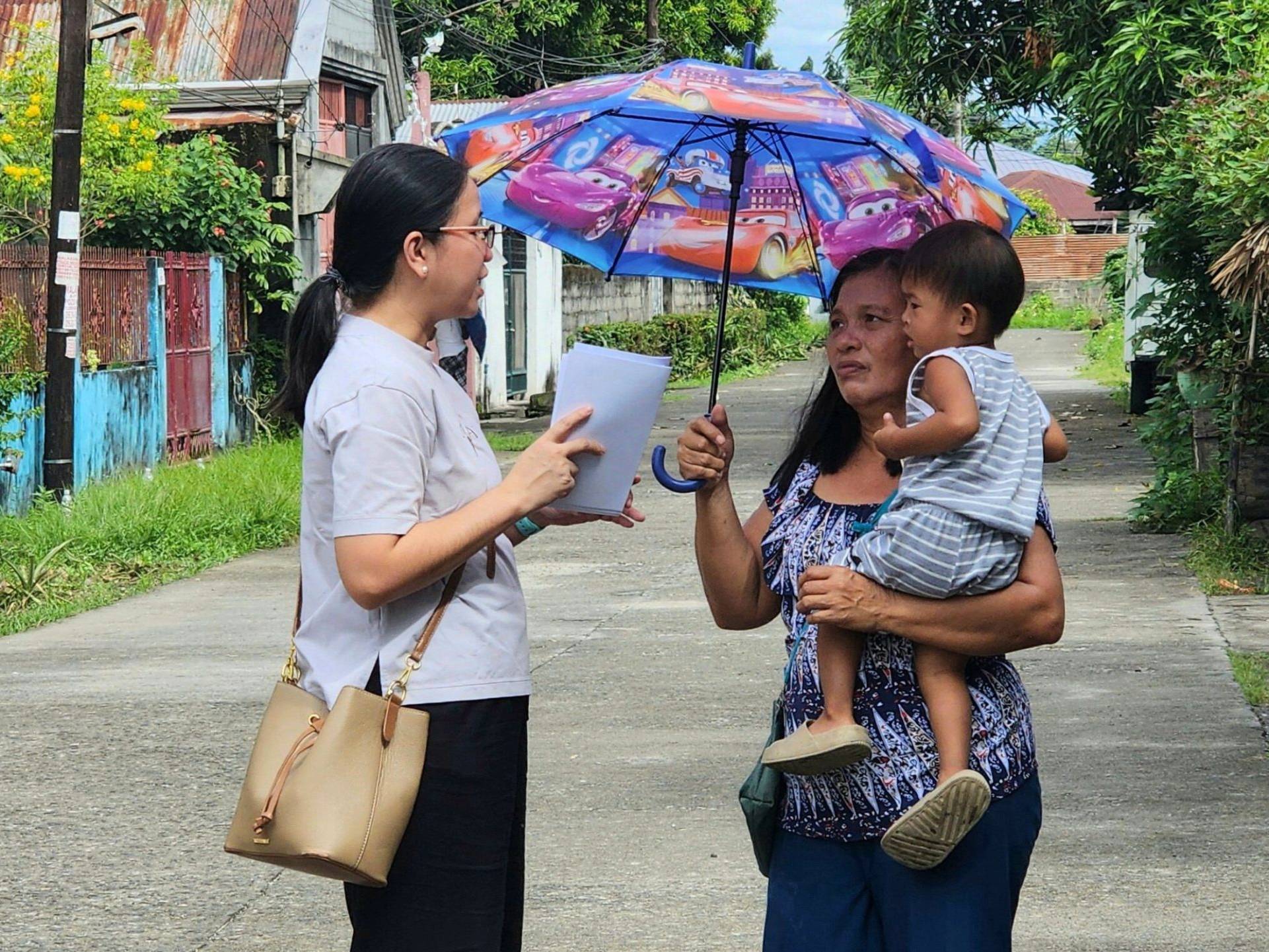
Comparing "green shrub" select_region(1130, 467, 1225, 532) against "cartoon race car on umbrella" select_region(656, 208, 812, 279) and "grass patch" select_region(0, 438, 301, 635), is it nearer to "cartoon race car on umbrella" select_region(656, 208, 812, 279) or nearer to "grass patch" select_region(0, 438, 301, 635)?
"grass patch" select_region(0, 438, 301, 635)

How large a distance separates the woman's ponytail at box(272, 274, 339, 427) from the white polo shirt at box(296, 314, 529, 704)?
0.09 feet

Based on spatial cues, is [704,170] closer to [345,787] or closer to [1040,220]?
[345,787]

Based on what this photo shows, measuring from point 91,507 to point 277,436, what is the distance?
16.7ft

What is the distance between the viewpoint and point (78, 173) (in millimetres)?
11883

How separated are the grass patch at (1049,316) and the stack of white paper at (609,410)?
4550cm

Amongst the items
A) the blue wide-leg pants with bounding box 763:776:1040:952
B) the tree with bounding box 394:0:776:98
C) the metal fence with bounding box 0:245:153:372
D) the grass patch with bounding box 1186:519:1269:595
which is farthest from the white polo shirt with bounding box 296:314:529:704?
the tree with bounding box 394:0:776:98

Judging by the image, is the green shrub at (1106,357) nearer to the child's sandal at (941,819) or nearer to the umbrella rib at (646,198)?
the umbrella rib at (646,198)

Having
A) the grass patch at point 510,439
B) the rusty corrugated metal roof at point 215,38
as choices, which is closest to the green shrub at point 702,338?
the grass patch at point 510,439

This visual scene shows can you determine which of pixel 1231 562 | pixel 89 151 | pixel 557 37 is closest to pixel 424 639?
pixel 1231 562

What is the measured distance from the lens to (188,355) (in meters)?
15.6

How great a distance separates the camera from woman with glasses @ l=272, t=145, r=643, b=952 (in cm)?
257

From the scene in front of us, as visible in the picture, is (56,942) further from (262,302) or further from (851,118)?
(262,302)

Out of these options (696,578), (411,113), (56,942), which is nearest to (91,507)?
(696,578)

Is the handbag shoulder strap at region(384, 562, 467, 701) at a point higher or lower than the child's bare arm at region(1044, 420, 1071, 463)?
lower
